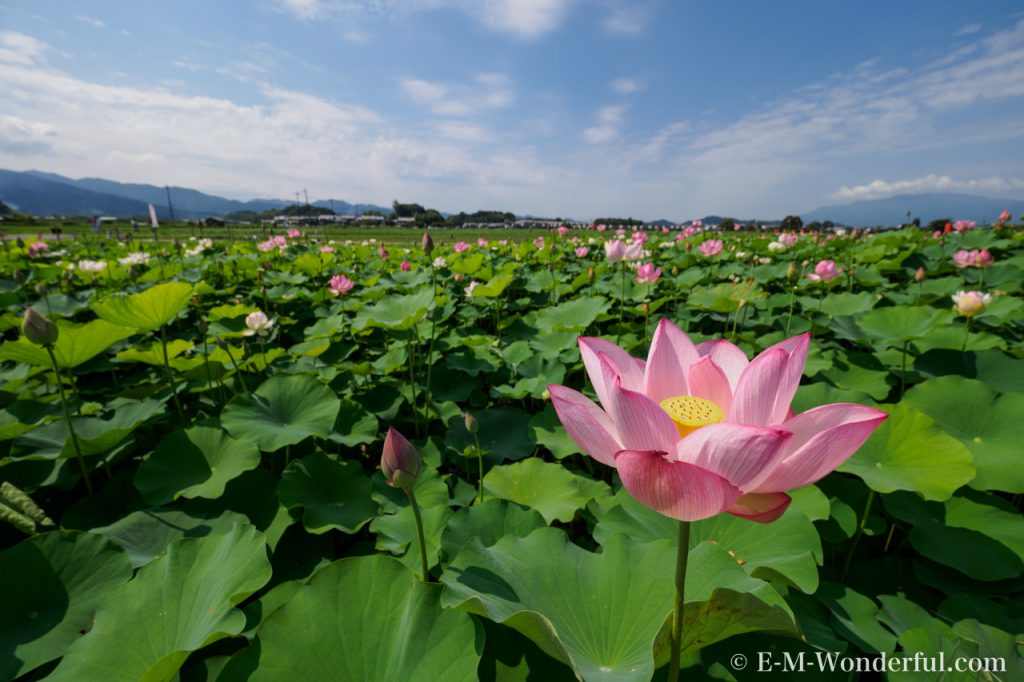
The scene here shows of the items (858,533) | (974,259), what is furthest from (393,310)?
(974,259)

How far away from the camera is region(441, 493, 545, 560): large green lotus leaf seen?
1148 millimetres

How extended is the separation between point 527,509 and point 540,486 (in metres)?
0.34

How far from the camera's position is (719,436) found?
0.49 meters

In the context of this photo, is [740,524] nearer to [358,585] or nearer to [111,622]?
[358,585]

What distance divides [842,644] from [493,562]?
730 millimetres

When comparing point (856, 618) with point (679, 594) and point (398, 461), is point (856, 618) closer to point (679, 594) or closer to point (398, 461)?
point (679, 594)

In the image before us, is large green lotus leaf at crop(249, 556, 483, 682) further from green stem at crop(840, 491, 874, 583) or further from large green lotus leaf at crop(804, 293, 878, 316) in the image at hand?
large green lotus leaf at crop(804, 293, 878, 316)

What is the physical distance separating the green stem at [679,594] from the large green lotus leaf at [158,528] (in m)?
1.17

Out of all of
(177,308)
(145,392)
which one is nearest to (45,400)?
(145,392)

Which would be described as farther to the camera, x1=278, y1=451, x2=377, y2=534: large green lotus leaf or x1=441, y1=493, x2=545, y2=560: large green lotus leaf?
x1=278, y1=451, x2=377, y2=534: large green lotus leaf

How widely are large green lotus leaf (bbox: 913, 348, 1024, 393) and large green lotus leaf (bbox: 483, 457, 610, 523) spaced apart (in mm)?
1687

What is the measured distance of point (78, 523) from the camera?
4.84 ft

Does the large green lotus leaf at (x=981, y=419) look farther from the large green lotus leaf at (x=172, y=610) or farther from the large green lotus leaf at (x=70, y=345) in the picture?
the large green lotus leaf at (x=70, y=345)

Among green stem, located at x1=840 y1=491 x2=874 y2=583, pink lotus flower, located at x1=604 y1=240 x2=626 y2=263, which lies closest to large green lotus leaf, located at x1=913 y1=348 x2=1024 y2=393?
green stem, located at x1=840 y1=491 x2=874 y2=583
